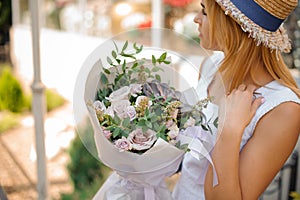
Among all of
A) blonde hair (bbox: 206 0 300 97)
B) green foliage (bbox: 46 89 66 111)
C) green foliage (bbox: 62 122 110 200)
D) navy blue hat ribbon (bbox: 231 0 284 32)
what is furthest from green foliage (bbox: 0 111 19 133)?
navy blue hat ribbon (bbox: 231 0 284 32)

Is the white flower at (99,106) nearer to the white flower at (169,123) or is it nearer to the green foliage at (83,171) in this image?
the white flower at (169,123)

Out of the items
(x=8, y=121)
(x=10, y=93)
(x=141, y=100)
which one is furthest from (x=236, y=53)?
(x=10, y=93)

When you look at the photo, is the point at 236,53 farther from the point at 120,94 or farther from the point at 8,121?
the point at 8,121

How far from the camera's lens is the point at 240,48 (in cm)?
155

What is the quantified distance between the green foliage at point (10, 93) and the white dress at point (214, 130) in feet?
17.8

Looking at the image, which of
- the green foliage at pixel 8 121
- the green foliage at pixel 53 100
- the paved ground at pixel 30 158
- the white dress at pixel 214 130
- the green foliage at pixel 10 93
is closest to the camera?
the white dress at pixel 214 130

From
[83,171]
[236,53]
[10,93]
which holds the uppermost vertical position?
[236,53]

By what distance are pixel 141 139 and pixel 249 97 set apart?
1.29 feet

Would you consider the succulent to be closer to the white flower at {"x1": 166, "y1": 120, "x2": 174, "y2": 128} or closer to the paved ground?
the white flower at {"x1": 166, "y1": 120, "x2": 174, "y2": 128}

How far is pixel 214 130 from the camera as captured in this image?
139cm

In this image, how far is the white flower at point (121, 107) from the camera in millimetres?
1315

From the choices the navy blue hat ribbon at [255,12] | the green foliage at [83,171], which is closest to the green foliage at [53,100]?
the green foliage at [83,171]

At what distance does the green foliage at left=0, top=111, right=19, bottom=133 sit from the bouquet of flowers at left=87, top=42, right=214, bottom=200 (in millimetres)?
5119

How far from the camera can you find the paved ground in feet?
14.3
